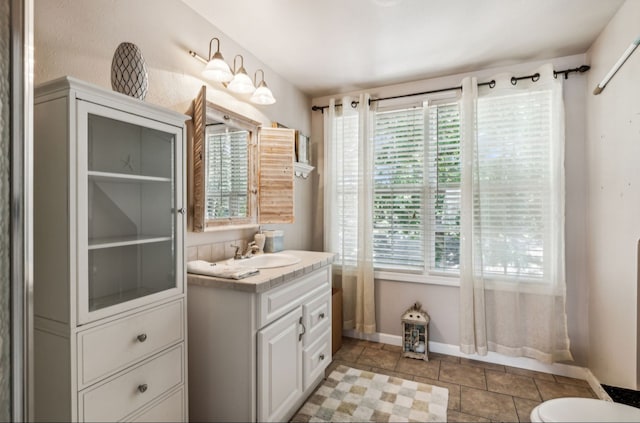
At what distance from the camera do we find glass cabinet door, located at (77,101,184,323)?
1057 millimetres

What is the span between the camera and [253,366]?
1501mm

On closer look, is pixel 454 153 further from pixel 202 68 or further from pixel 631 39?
pixel 202 68

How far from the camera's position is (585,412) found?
46.1 inches

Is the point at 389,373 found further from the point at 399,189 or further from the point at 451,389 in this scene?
the point at 399,189

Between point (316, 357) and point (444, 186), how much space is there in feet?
5.69

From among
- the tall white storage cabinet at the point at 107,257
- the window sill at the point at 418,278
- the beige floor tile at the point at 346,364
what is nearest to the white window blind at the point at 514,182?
the window sill at the point at 418,278

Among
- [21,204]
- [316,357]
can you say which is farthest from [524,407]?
[21,204]

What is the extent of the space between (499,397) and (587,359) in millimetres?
823

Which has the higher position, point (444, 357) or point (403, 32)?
point (403, 32)

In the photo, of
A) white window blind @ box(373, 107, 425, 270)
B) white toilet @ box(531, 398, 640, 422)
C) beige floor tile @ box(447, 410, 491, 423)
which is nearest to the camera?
white toilet @ box(531, 398, 640, 422)

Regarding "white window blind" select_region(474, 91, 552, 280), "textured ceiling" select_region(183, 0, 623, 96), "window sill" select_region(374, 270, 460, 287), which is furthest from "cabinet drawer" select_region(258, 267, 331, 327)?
"textured ceiling" select_region(183, 0, 623, 96)

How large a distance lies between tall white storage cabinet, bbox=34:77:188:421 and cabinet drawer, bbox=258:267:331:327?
372 mm

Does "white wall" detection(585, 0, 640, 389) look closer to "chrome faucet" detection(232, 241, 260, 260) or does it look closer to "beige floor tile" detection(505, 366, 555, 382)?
"beige floor tile" detection(505, 366, 555, 382)

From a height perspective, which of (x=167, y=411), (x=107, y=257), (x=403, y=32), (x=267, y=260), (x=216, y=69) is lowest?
(x=167, y=411)
